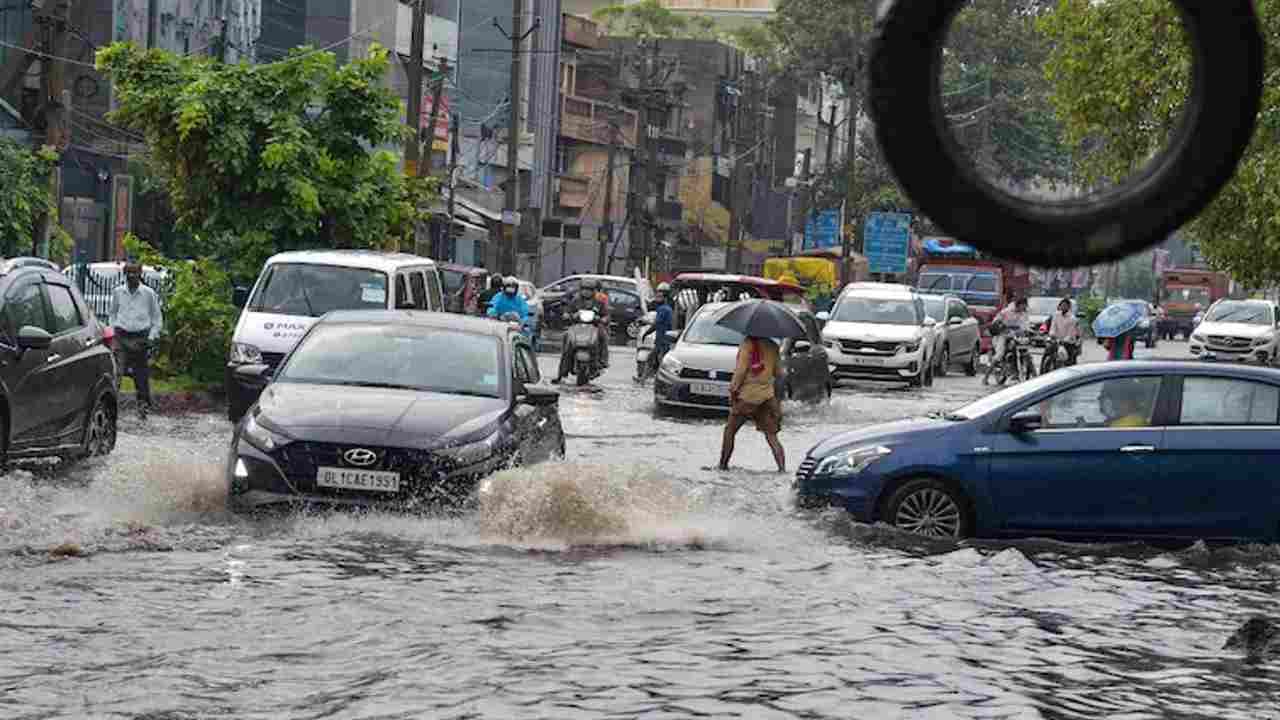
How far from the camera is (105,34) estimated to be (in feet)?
171

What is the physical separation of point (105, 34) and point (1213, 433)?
136 feet

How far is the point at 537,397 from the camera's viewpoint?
14422 millimetres

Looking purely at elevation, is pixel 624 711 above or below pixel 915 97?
below

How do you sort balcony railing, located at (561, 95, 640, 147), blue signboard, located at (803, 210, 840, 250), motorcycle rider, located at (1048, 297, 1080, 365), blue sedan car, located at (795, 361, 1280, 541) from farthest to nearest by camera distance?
blue signboard, located at (803, 210, 840, 250) < balcony railing, located at (561, 95, 640, 147) < motorcycle rider, located at (1048, 297, 1080, 365) < blue sedan car, located at (795, 361, 1280, 541)

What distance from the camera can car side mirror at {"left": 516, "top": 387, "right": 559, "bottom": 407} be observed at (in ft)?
47.3

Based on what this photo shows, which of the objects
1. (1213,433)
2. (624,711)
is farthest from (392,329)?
(624,711)

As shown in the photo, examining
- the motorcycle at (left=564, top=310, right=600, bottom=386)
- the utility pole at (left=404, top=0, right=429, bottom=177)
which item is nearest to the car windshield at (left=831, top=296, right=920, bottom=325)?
the motorcycle at (left=564, top=310, right=600, bottom=386)

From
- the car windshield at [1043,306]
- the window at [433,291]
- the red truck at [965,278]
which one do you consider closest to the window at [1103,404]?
the window at [433,291]

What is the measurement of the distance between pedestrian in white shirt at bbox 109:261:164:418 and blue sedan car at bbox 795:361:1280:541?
35.8 feet

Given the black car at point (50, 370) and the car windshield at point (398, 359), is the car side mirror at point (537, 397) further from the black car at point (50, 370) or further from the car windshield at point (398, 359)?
the black car at point (50, 370)

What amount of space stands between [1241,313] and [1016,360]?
1513 cm

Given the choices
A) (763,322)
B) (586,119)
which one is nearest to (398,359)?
(763,322)

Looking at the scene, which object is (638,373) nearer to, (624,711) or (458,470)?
(458,470)

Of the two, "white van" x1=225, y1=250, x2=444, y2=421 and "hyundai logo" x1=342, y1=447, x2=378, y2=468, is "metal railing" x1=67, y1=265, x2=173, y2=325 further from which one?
"hyundai logo" x1=342, y1=447, x2=378, y2=468
